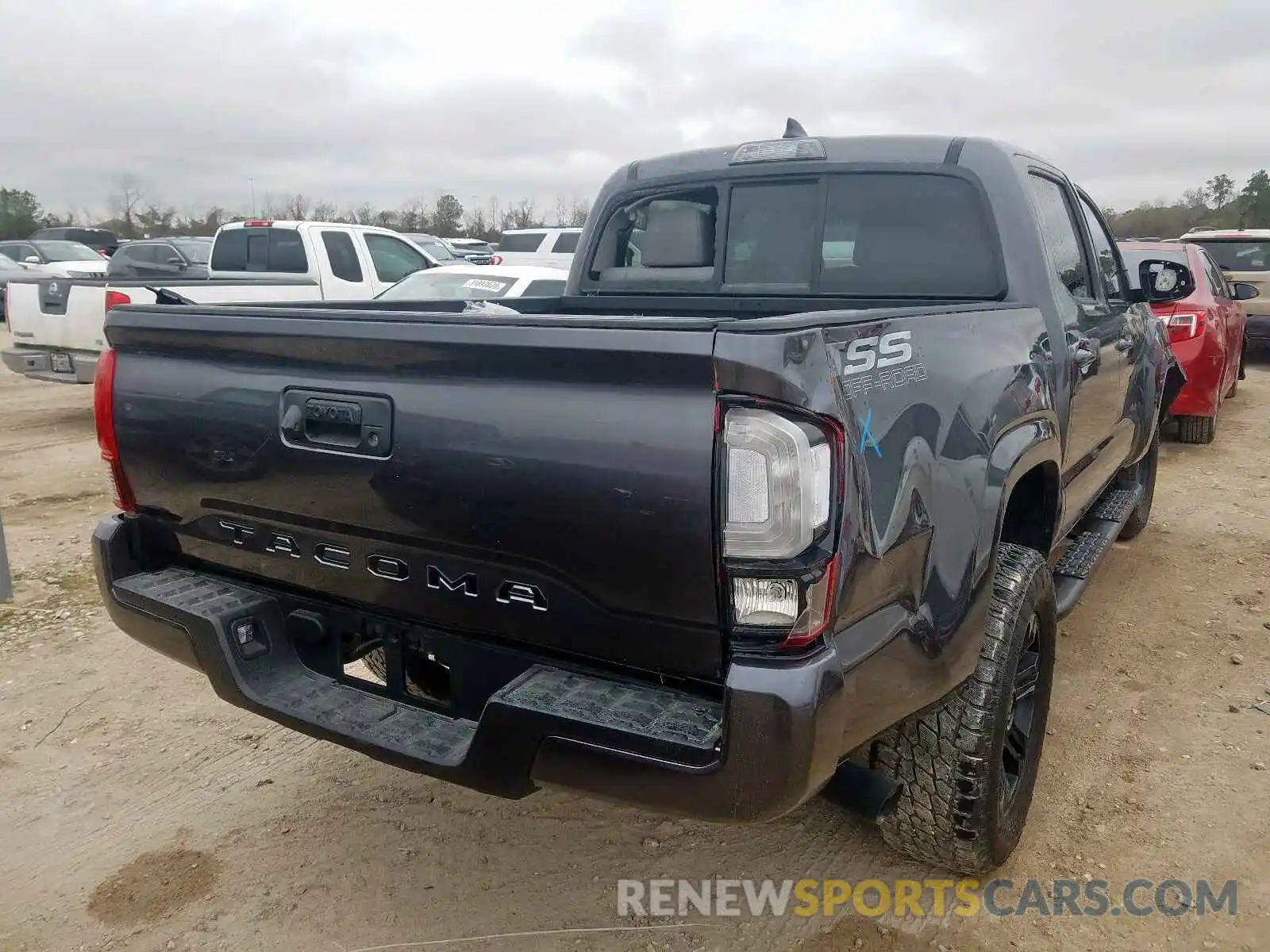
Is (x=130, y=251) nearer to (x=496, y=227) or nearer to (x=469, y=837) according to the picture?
(x=469, y=837)

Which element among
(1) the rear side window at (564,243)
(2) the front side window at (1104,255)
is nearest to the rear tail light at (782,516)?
(2) the front side window at (1104,255)

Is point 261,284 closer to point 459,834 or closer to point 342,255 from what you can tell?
point 342,255

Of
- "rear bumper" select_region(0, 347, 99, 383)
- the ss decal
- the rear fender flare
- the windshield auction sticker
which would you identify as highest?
the windshield auction sticker

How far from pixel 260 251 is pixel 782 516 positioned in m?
10.5

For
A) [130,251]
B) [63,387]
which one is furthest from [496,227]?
[63,387]

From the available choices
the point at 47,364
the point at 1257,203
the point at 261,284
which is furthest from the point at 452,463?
the point at 1257,203

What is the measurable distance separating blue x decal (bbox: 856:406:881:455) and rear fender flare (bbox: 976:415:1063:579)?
0.56m

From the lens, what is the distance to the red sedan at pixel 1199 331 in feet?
24.6

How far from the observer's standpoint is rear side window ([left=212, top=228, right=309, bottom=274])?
1043cm

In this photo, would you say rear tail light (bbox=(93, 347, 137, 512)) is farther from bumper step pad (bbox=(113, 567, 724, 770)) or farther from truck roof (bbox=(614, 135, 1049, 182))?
truck roof (bbox=(614, 135, 1049, 182))

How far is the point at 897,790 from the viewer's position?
92.1 inches

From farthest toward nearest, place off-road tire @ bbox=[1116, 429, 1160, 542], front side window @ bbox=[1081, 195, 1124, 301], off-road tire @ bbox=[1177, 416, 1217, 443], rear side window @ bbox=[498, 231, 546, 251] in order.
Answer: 1. rear side window @ bbox=[498, 231, 546, 251]
2. off-road tire @ bbox=[1177, 416, 1217, 443]
3. off-road tire @ bbox=[1116, 429, 1160, 542]
4. front side window @ bbox=[1081, 195, 1124, 301]

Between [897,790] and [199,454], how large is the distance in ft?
6.25

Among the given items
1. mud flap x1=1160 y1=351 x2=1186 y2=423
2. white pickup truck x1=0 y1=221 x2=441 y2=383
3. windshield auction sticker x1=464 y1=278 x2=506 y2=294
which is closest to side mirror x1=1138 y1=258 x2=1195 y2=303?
mud flap x1=1160 y1=351 x2=1186 y2=423
